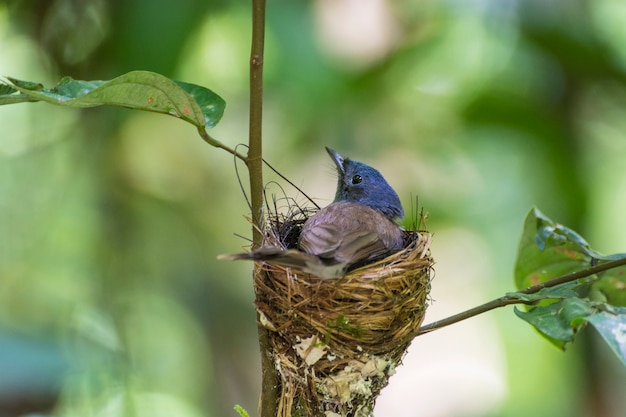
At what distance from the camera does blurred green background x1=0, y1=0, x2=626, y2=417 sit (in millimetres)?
4363

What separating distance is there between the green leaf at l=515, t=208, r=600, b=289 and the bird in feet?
1.87

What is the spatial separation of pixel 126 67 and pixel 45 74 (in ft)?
1.91

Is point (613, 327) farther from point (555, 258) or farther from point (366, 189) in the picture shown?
point (366, 189)

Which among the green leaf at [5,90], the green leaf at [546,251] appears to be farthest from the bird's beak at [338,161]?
the green leaf at [5,90]

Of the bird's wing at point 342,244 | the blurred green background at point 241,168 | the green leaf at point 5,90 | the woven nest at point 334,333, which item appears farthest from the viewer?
the blurred green background at point 241,168

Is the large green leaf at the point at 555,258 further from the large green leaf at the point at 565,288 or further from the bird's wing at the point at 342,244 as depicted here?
the bird's wing at the point at 342,244

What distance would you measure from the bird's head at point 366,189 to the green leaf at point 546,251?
0.87 metres

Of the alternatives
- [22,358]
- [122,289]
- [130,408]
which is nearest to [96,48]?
[122,289]

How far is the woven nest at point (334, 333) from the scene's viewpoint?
238cm

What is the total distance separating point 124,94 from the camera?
1.90 meters

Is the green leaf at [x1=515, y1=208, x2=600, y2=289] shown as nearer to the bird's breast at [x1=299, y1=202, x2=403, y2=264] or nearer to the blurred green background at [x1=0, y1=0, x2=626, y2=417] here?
the bird's breast at [x1=299, y1=202, x2=403, y2=264]

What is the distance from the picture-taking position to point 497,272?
5.82 m

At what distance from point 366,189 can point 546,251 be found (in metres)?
1.15

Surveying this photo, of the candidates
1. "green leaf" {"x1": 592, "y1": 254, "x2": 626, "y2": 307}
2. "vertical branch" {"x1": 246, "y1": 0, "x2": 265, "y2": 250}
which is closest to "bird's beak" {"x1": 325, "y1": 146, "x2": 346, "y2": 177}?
"green leaf" {"x1": 592, "y1": 254, "x2": 626, "y2": 307}
